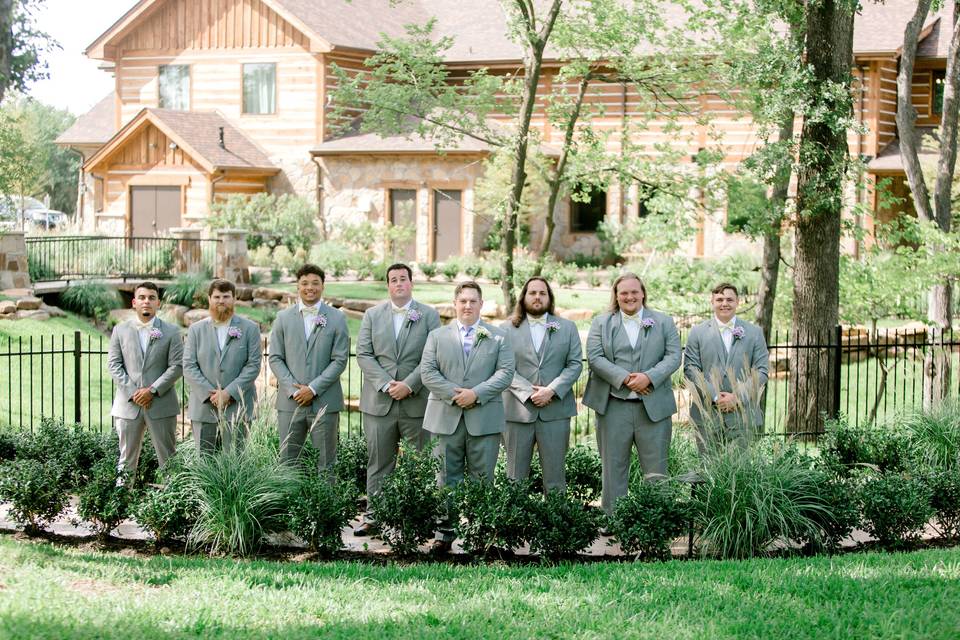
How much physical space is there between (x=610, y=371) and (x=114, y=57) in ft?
95.1

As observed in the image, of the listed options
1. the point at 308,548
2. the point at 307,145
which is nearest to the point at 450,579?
the point at 308,548

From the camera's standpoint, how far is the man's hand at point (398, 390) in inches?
345

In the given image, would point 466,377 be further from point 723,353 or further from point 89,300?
point 89,300

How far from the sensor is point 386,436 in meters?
8.98

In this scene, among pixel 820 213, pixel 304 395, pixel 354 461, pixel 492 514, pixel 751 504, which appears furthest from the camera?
pixel 820 213

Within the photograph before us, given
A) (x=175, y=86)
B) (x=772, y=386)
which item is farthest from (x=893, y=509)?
(x=175, y=86)

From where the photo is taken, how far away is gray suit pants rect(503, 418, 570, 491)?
28.5 feet

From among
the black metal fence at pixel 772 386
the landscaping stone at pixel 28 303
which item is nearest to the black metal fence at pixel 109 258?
the landscaping stone at pixel 28 303

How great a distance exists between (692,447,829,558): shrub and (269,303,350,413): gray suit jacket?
9.66ft

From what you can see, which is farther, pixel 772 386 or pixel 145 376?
pixel 772 386

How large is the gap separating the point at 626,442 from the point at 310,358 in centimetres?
257

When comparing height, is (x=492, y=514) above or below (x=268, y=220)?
below

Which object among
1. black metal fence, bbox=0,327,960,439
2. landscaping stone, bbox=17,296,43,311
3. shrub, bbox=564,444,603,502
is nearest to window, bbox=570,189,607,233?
black metal fence, bbox=0,327,960,439

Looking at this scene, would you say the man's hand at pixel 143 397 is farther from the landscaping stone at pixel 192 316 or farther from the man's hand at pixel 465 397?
the landscaping stone at pixel 192 316
